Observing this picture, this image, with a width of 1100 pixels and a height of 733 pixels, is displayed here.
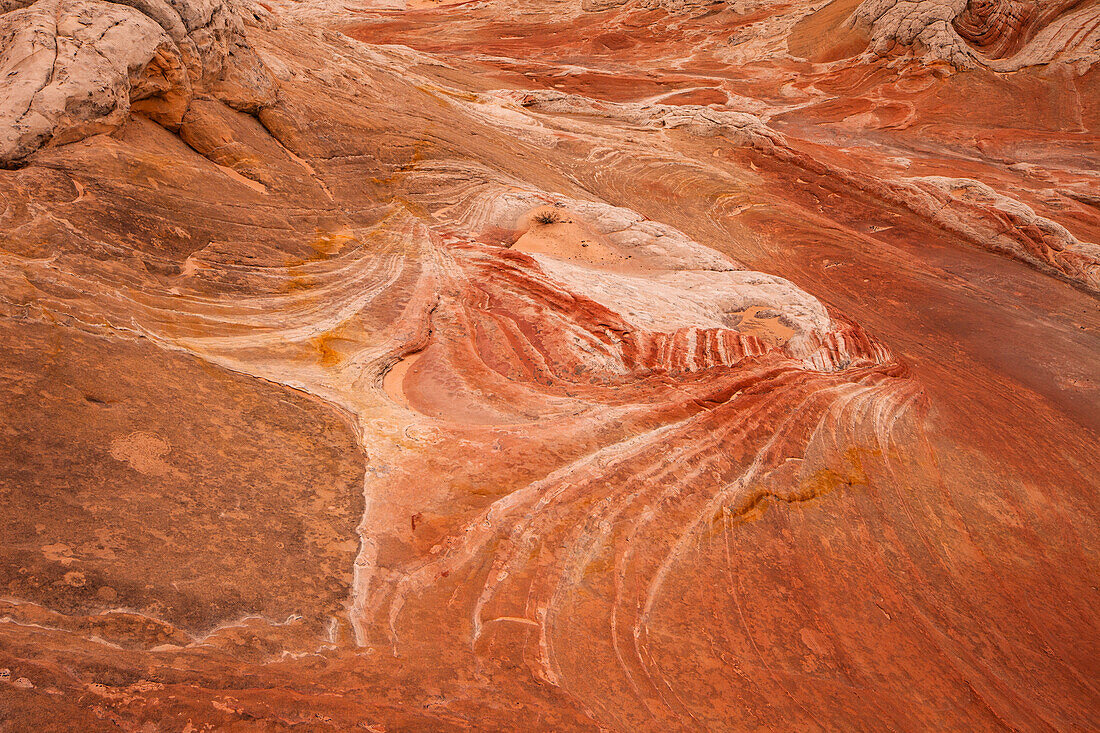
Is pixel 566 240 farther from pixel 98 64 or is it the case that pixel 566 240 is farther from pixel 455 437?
pixel 98 64

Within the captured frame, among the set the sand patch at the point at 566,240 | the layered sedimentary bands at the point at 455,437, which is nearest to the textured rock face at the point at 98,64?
the layered sedimentary bands at the point at 455,437

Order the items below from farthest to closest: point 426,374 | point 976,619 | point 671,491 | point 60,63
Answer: point 426,374 < point 60,63 < point 671,491 < point 976,619

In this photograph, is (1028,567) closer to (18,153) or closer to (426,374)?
(426,374)

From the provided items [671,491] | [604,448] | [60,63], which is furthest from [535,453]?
[60,63]

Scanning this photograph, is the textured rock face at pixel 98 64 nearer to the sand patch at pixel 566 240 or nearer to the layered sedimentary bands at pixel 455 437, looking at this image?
the layered sedimentary bands at pixel 455 437

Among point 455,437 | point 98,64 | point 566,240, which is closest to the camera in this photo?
point 455,437

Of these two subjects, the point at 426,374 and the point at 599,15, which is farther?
the point at 599,15

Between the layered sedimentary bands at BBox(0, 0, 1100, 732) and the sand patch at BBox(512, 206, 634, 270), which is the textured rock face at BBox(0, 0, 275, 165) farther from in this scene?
the sand patch at BBox(512, 206, 634, 270)

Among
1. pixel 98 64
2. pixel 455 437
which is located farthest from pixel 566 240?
pixel 98 64
